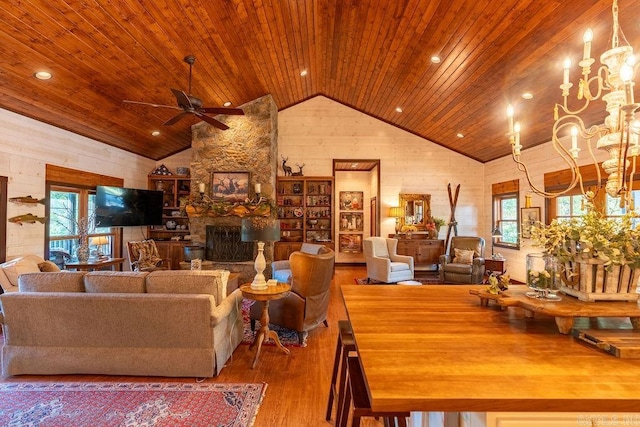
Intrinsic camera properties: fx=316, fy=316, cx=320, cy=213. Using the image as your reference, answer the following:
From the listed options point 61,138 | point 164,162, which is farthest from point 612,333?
point 164,162

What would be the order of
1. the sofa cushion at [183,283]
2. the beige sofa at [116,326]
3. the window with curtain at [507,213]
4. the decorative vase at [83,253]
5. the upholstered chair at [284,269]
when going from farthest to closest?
the window with curtain at [507,213] → the decorative vase at [83,253] → the upholstered chair at [284,269] → the sofa cushion at [183,283] → the beige sofa at [116,326]

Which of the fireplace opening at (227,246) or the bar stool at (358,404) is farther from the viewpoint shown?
the fireplace opening at (227,246)

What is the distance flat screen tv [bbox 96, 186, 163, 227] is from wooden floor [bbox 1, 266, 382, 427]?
Result: 3588 mm

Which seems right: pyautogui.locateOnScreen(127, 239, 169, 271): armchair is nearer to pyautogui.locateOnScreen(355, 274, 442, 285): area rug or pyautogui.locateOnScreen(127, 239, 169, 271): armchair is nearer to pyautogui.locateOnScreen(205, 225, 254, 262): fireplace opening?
pyautogui.locateOnScreen(205, 225, 254, 262): fireplace opening

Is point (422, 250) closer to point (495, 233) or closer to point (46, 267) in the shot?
point (495, 233)

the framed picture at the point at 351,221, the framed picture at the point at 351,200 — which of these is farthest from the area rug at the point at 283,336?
the framed picture at the point at 351,200

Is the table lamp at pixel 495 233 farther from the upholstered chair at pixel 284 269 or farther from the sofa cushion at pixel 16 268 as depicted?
the sofa cushion at pixel 16 268

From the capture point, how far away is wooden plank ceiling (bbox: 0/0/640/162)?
3.24 meters

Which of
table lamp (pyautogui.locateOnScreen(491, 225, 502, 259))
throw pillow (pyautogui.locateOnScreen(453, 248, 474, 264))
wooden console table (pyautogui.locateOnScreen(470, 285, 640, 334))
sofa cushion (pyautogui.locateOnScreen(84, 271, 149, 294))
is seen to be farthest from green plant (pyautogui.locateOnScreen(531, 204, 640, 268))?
table lamp (pyautogui.locateOnScreen(491, 225, 502, 259))

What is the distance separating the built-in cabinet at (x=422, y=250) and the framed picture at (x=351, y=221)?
2.10m

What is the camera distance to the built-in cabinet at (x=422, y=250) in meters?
7.48

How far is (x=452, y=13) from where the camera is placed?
3576 mm

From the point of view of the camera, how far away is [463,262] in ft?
20.6

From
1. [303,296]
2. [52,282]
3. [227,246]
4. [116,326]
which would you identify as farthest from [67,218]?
[303,296]
